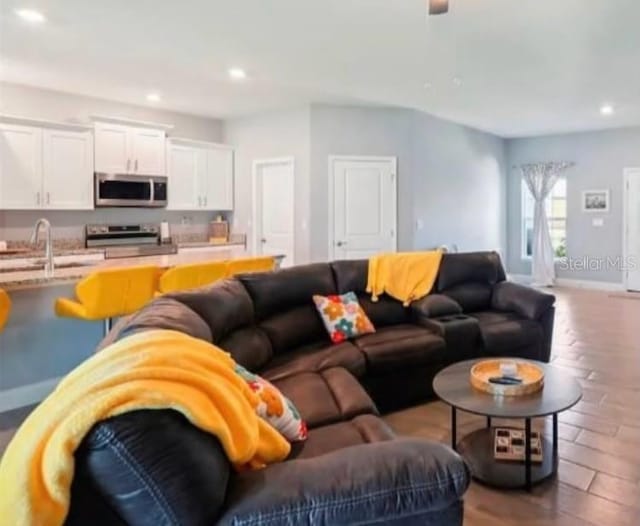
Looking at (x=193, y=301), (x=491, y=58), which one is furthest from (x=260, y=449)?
(x=491, y=58)

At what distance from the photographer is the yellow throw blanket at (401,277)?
403 centimetres

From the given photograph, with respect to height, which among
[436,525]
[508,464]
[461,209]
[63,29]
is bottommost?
[508,464]

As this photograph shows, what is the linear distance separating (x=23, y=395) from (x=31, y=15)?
2.68 metres

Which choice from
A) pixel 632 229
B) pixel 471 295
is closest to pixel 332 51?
pixel 471 295

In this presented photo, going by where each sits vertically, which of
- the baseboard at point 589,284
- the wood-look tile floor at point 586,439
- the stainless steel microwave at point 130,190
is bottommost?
the wood-look tile floor at point 586,439

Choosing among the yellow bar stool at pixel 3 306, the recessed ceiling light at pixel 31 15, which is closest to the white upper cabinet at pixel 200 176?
the recessed ceiling light at pixel 31 15

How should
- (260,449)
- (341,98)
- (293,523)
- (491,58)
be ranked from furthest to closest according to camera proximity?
(341,98) → (491,58) → (260,449) → (293,523)

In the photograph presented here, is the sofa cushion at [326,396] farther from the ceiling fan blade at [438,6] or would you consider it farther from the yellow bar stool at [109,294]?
the ceiling fan blade at [438,6]

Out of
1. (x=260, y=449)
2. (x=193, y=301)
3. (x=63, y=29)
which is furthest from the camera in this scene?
(x=63, y=29)

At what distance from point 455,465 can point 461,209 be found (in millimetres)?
7093

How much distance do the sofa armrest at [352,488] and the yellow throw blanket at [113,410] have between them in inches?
4.3

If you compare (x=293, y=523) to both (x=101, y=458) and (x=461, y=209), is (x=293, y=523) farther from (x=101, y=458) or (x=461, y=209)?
(x=461, y=209)

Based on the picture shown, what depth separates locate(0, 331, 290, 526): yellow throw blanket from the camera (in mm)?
1066

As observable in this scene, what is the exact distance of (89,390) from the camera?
3.83 ft
